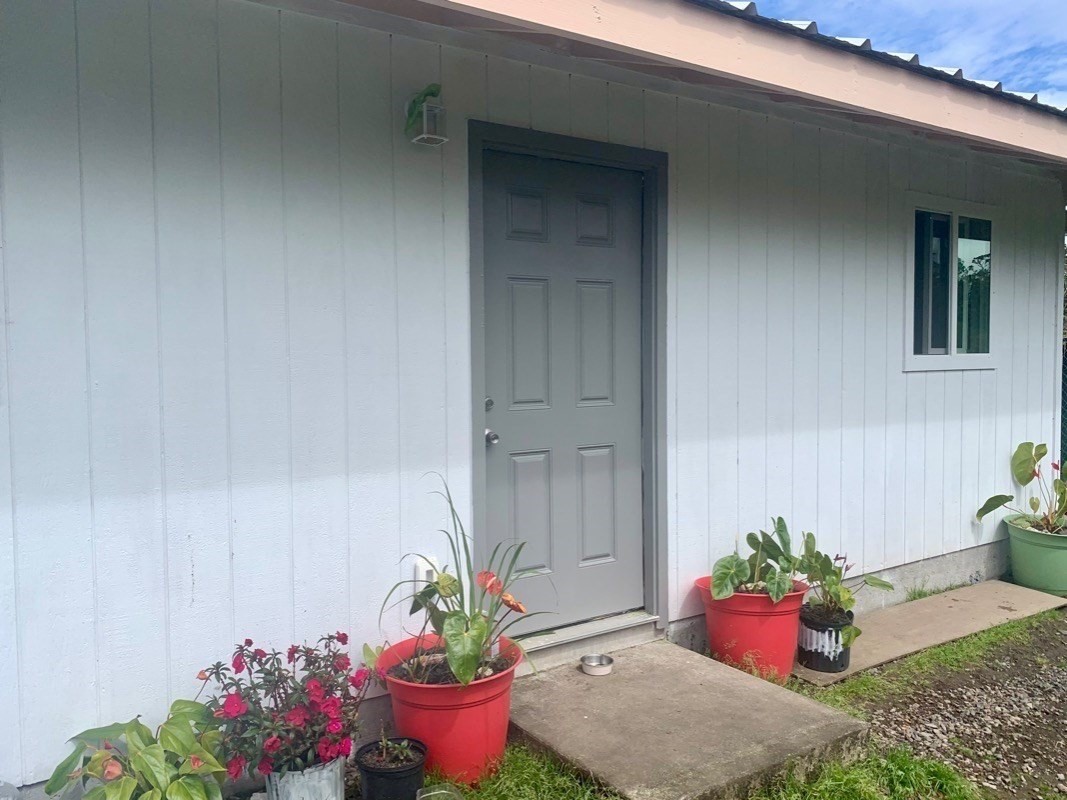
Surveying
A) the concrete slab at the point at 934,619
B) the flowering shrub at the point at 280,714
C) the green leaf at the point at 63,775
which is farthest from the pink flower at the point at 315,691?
the concrete slab at the point at 934,619

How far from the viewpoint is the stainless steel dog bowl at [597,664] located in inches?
128

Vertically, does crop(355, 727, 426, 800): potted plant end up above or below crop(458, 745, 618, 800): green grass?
above

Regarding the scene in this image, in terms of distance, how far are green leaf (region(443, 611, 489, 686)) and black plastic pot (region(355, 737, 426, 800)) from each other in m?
0.28

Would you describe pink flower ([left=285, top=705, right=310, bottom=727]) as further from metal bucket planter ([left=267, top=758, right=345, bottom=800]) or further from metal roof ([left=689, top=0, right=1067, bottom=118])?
metal roof ([left=689, top=0, right=1067, bottom=118])

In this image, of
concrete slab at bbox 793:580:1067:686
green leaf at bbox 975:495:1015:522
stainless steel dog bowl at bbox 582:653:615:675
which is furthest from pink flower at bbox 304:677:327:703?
green leaf at bbox 975:495:1015:522

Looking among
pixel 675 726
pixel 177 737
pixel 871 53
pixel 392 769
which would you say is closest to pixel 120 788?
pixel 177 737

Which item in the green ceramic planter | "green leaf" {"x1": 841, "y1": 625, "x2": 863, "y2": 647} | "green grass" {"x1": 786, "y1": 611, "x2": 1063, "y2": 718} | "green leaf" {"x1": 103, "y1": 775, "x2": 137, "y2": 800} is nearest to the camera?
"green leaf" {"x1": 103, "y1": 775, "x2": 137, "y2": 800}

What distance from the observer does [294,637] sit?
2.71 meters

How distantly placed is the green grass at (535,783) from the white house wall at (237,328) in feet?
2.15

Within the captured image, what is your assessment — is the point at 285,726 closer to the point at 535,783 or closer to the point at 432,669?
the point at 432,669

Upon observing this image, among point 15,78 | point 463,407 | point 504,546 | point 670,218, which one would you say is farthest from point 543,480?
point 15,78

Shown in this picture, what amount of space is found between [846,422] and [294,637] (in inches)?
119

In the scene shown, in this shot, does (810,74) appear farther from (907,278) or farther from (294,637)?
(294,637)

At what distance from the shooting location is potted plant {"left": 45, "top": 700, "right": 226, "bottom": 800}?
6.82ft
